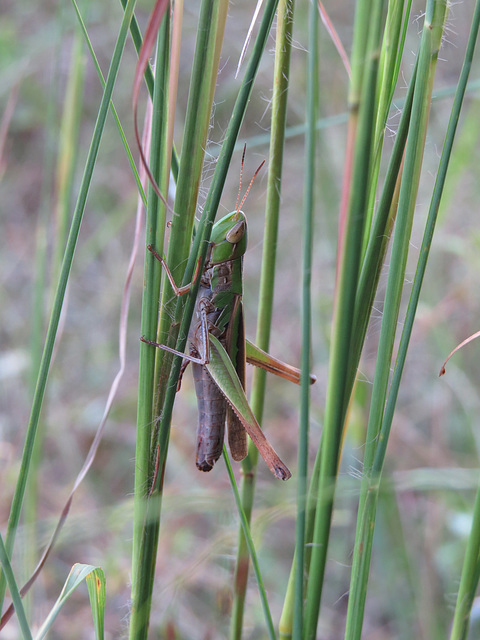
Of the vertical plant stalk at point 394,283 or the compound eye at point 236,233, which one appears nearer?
the vertical plant stalk at point 394,283

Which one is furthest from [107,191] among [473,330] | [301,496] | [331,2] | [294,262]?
[301,496]

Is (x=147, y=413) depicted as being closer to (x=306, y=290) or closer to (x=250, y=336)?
(x=306, y=290)

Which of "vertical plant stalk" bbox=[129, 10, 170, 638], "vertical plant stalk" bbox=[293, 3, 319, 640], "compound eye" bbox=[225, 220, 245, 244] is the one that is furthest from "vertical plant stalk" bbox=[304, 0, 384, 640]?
"compound eye" bbox=[225, 220, 245, 244]

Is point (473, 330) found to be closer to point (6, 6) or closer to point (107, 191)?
point (107, 191)

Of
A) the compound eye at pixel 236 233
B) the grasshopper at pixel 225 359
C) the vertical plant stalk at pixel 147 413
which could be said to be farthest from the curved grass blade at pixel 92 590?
the compound eye at pixel 236 233

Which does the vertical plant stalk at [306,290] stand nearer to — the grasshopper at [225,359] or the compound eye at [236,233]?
the grasshopper at [225,359]

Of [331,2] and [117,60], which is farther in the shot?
[331,2]
